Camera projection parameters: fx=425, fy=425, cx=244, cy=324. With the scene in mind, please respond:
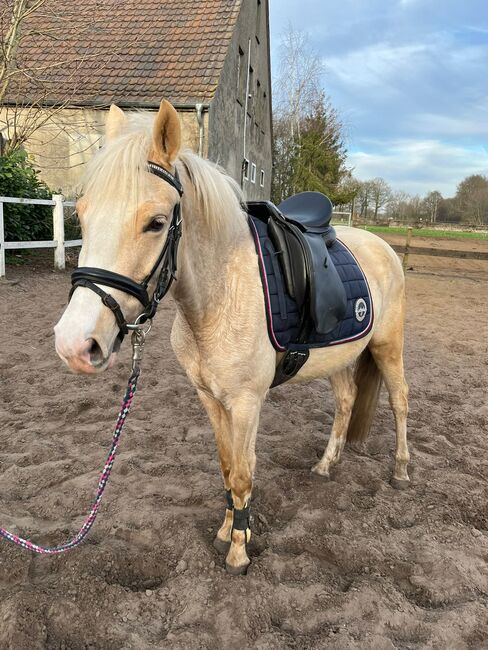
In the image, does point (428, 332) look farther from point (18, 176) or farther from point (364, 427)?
point (18, 176)

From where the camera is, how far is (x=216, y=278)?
183 centimetres

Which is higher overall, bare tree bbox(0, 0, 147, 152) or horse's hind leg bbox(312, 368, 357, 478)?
bare tree bbox(0, 0, 147, 152)

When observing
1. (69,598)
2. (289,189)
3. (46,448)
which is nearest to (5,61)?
(46,448)

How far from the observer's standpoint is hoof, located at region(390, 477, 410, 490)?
273cm

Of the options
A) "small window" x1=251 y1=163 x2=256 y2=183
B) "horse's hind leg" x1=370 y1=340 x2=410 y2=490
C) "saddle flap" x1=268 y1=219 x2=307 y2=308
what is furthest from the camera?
"small window" x1=251 y1=163 x2=256 y2=183

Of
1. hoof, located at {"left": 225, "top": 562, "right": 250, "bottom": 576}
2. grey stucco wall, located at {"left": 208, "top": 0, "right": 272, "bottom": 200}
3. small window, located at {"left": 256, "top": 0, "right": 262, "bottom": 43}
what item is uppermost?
small window, located at {"left": 256, "top": 0, "right": 262, "bottom": 43}

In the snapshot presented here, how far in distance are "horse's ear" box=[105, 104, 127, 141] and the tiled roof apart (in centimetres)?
1015

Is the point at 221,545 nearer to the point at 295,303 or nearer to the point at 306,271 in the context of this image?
the point at 295,303

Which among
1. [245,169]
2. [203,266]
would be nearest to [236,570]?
[203,266]

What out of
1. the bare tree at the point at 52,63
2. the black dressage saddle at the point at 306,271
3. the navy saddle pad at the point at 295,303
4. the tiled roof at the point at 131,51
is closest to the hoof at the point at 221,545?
the navy saddle pad at the point at 295,303

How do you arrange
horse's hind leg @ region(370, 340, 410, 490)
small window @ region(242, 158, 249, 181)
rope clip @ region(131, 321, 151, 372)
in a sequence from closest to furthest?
rope clip @ region(131, 321, 151, 372) → horse's hind leg @ region(370, 340, 410, 490) → small window @ region(242, 158, 249, 181)

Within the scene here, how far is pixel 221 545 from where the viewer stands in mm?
2133

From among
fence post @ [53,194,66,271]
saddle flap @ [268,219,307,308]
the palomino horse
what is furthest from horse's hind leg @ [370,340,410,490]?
fence post @ [53,194,66,271]

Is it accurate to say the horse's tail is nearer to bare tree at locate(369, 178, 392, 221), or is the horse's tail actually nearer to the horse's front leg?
the horse's front leg
